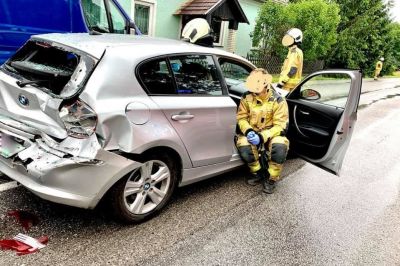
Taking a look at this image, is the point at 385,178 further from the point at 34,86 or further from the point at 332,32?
the point at 332,32

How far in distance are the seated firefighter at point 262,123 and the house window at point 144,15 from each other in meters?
9.27

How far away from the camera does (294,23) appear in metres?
15.4

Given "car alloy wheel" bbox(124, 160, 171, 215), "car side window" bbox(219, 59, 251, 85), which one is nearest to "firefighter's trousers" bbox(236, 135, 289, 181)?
"car side window" bbox(219, 59, 251, 85)

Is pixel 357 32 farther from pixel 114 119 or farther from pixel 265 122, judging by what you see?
pixel 114 119

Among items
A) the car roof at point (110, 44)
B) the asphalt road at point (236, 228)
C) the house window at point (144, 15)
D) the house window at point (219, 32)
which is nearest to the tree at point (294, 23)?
the house window at point (219, 32)

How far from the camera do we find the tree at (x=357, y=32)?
69.4ft

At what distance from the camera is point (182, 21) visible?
14.0 m

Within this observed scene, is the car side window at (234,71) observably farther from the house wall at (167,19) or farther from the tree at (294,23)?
the tree at (294,23)

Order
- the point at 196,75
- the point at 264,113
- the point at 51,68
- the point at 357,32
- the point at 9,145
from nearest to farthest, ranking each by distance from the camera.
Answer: the point at 9,145 < the point at 51,68 < the point at 196,75 < the point at 264,113 < the point at 357,32

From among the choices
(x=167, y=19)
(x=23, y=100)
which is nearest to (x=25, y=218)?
(x=23, y=100)

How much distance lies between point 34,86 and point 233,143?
200cm

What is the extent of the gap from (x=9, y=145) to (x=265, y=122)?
252 centimetres

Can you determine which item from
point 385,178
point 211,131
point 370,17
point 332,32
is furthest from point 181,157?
point 370,17

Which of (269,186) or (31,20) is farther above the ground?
(31,20)
